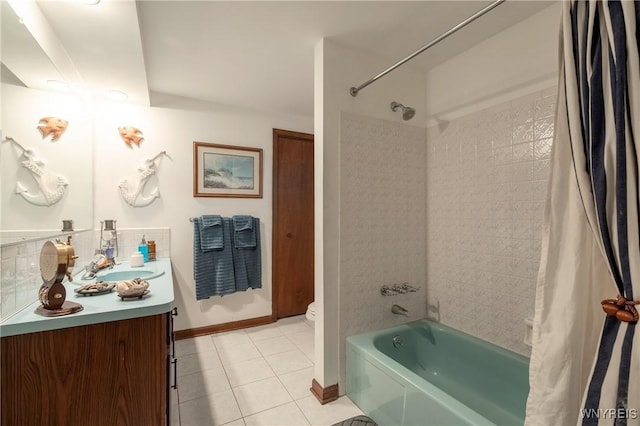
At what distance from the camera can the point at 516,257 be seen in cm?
178

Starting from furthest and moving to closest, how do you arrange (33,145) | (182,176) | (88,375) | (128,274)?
1. (182,176)
2. (128,274)
3. (33,145)
4. (88,375)

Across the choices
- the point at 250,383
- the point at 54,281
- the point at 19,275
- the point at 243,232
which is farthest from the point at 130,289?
the point at 243,232

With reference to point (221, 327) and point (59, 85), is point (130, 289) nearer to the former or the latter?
point (59, 85)

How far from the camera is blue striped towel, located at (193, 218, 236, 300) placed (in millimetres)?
2770

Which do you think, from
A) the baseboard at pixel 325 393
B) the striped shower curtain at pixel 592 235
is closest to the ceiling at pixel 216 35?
the striped shower curtain at pixel 592 235

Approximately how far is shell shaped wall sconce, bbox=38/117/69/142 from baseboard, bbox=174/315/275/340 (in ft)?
6.56

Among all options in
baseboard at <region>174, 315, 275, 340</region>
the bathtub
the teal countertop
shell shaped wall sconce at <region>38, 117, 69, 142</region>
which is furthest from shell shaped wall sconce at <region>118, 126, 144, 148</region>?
the bathtub

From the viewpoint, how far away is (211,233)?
110 inches

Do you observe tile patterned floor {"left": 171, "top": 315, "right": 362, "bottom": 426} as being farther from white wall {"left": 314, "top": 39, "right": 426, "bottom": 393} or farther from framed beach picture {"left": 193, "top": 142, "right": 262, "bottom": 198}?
framed beach picture {"left": 193, "top": 142, "right": 262, "bottom": 198}

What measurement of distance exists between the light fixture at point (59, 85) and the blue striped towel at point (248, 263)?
1728mm

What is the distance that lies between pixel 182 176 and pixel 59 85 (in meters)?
1.23

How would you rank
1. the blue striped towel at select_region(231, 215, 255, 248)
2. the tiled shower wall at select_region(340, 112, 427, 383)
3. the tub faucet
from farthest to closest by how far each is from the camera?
1. the blue striped towel at select_region(231, 215, 255, 248)
2. the tub faucet
3. the tiled shower wall at select_region(340, 112, 427, 383)

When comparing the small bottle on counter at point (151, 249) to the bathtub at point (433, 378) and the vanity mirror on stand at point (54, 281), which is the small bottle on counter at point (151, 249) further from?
the bathtub at point (433, 378)

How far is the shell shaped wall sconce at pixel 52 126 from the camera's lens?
1.48 m
